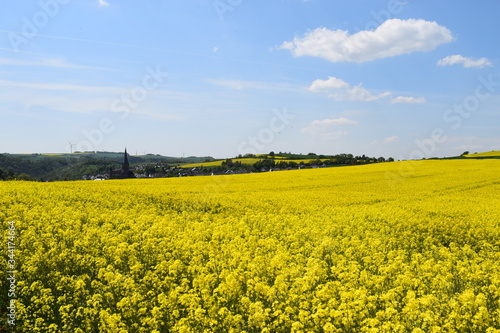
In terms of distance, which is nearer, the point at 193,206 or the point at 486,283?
the point at 486,283

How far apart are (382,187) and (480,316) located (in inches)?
1161

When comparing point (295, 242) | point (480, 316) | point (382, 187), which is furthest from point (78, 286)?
point (382, 187)

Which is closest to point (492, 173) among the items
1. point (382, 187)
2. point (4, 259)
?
point (382, 187)

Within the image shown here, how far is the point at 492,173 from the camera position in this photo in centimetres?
4216

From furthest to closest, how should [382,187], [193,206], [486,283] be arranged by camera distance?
1. [382,187]
2. [193,206]
3. [486,283]

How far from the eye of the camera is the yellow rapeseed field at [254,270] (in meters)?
6.52

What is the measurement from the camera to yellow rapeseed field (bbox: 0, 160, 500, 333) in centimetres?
652

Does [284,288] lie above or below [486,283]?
above

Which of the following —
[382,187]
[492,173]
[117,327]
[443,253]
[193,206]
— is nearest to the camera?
[117,327]

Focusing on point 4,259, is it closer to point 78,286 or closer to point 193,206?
point 78,286

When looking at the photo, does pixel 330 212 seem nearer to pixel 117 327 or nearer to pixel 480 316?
pixel 480 316

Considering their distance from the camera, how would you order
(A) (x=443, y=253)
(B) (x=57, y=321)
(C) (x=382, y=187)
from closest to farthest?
(B) (x=57, y=321), (A) (x=443, y=253), (C) (x=382, y=187)

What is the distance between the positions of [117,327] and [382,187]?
107ft

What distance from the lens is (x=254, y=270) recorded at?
8586 mm
